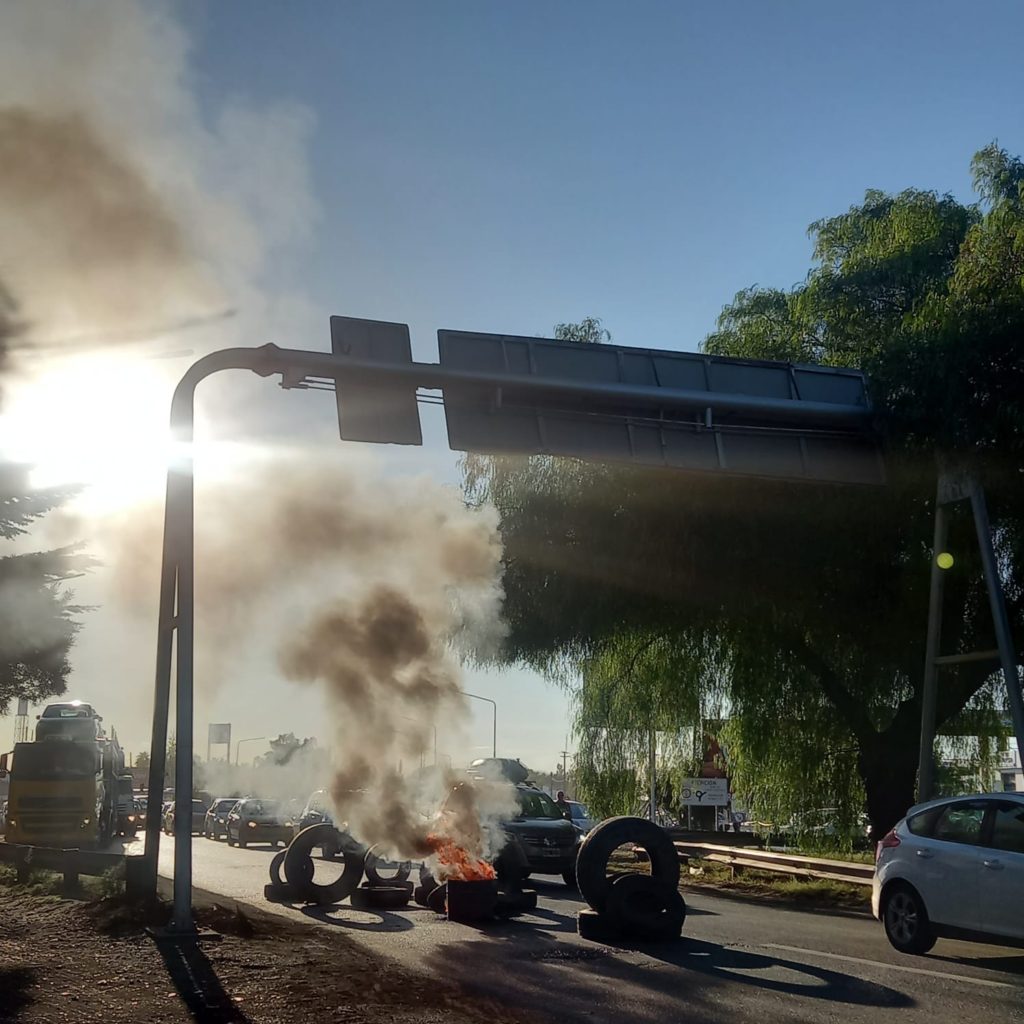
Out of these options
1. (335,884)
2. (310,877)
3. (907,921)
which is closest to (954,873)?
(907,921)

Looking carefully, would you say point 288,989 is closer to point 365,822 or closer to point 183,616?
point 183,616

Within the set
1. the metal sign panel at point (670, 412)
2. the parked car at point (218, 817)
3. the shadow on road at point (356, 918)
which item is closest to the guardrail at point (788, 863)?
the metal sign panel at point (670, 412)

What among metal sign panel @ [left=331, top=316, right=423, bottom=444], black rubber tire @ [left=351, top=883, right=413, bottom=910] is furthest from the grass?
metal sign panel @ [left=331, top=316, right=423, bottom=444]

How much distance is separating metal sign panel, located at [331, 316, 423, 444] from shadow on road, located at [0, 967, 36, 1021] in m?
6.27

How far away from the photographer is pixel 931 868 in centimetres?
1151

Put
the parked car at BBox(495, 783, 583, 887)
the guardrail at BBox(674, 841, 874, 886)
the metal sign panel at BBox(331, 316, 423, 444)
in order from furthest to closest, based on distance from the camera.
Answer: the parked car at BBox(495, 783, 583, 887), the guardrail at BBox(674, 841, 874, 886), the metal sign panel at BBox(331, 316, 423, 444)

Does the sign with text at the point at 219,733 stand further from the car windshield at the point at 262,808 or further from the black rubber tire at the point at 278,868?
the black rubber tire at the point at 278,868

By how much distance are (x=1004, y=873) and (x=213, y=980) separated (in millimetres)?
6929

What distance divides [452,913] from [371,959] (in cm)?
371

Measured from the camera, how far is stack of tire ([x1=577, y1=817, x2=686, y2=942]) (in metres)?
12.5

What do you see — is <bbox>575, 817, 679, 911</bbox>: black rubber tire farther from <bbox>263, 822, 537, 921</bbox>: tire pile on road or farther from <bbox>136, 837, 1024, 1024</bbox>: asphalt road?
<bbox>263, 822, 537, 921</bbox>: tire pile on road

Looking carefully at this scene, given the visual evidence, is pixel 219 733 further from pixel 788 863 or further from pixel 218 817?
pixel 788 863

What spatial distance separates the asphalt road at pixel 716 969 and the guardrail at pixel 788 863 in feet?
13.0

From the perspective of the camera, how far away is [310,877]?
16.5 metres
